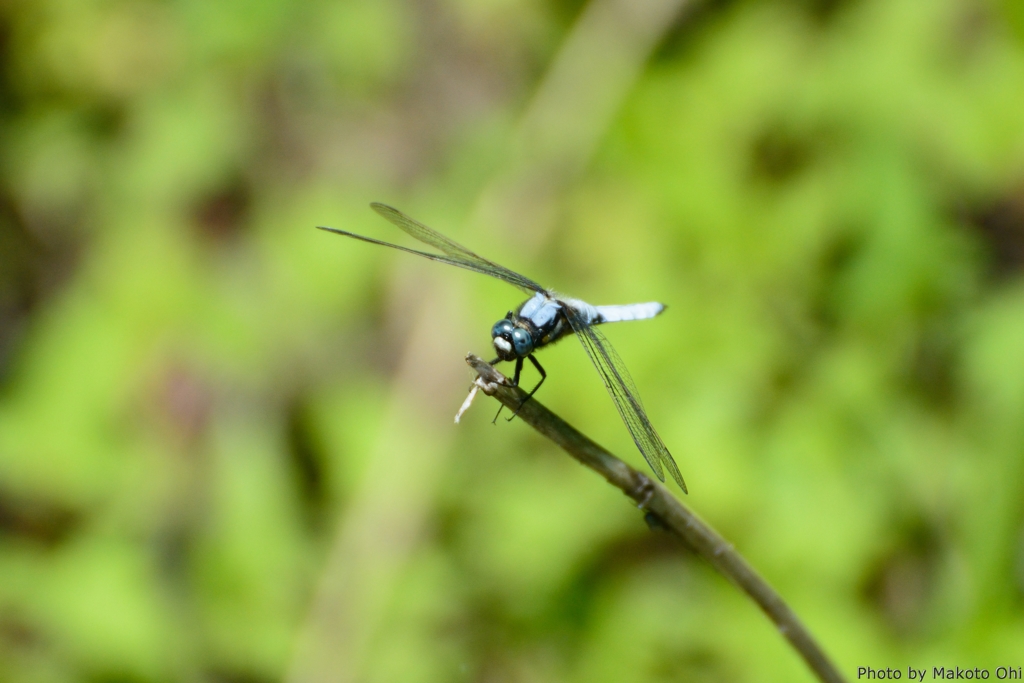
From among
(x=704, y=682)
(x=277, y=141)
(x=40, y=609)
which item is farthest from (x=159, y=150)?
(x=704, y=682)

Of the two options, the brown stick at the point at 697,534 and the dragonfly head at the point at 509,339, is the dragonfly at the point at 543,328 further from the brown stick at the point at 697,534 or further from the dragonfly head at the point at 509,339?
the brown stick at the point at 697,534

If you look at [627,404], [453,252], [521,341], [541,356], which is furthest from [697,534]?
[541,356]

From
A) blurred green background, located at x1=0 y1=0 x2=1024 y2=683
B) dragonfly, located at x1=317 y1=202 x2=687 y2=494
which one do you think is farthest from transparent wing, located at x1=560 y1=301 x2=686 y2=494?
blurred green background, located at x1=0 y1=0 x2=1024 y2=683

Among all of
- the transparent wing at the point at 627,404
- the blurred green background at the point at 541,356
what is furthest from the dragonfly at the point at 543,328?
the blurred green background at the point at 541,356

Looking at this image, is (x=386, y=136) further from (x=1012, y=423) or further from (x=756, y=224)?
(x=1012, y=423)

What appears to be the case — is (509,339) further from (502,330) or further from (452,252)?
(452,252)

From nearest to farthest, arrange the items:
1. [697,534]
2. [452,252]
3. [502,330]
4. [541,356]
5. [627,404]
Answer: [697,534] < [627,404] < [502,330] < [452,252] < [541,356]

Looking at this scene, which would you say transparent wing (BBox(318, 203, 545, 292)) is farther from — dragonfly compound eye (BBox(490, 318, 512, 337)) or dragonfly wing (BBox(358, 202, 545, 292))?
dragonfly compound eye (BBox(490, 318, 512, 337))
